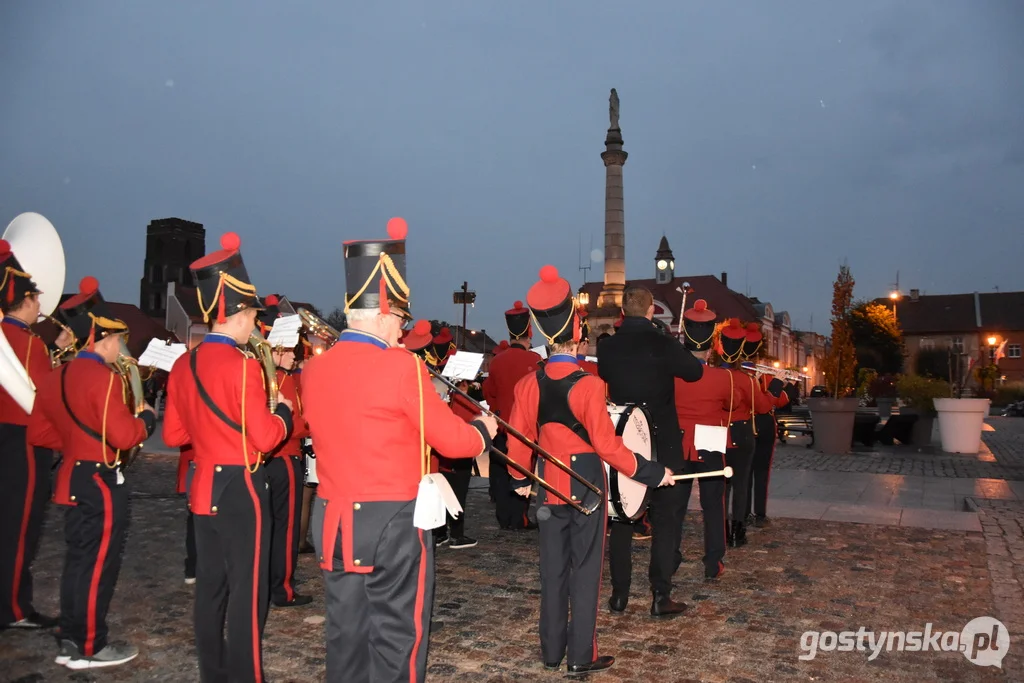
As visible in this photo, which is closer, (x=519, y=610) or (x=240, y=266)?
(x=240, y=266)

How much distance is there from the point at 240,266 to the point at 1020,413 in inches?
2083

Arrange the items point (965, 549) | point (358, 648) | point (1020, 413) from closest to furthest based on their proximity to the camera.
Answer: point (358, 648) < point (965, 549) < point (1020, 413)

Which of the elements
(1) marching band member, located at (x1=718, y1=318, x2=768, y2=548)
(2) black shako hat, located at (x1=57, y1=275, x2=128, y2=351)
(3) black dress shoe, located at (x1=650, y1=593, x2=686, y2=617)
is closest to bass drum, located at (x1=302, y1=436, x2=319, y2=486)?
(2) black shako hat, located at (x1=57, y1=275, x2=128, y2=351)

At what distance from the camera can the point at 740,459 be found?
25.7 ft

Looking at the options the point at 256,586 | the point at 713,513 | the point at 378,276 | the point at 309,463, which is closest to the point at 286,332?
the point at 309,463

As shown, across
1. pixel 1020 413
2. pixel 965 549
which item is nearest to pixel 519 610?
pixel 965 549

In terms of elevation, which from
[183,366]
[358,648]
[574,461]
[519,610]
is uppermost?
[183,366]

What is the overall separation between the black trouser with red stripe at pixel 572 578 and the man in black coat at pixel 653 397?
0.90 meters

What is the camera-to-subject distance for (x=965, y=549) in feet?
25.6

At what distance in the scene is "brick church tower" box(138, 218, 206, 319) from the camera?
307 ft

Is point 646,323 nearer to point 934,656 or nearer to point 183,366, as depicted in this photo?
point 934,656

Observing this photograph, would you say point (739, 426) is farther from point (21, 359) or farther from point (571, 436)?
point (21, 359)

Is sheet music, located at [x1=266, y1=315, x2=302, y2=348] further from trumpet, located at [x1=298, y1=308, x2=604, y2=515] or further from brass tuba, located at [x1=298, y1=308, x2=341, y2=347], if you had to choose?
brass tuba, located at [x1=298, y1=308, x2=341, y2=347]

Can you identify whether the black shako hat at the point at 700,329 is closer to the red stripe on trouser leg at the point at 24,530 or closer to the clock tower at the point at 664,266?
the red stripe on trouser leg at the point at 24,530
